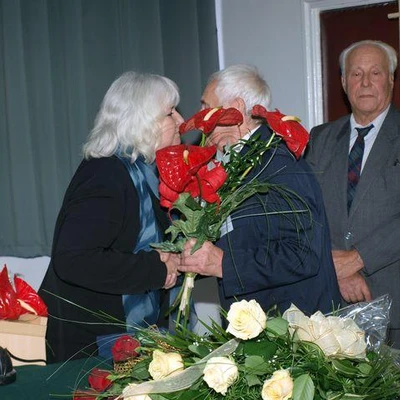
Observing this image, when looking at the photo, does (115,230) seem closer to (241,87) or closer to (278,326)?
(241,87)

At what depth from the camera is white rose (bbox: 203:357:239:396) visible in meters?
1.09

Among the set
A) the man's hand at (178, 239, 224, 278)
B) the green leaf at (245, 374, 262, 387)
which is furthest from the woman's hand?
the green leaf at (245, 374, 262, 387)

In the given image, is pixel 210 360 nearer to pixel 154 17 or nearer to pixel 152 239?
pixel 152 239

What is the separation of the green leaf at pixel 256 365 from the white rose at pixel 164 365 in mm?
114

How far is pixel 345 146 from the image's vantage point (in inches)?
118

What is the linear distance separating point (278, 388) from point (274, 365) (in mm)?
65

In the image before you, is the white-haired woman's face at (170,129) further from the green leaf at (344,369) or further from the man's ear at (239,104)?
the green leaf at (344,369)

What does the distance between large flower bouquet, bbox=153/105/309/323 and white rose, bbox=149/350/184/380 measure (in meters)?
0.66

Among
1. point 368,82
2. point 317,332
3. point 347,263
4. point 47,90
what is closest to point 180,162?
point 317,332

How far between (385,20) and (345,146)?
1059 millimetres

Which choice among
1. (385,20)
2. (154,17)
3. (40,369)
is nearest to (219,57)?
(154,17)

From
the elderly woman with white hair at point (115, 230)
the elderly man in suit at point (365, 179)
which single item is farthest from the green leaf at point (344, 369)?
the elderly man in suit at point (365, 179)

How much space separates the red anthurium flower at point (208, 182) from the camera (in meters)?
1.90

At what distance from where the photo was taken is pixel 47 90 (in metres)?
3.45
